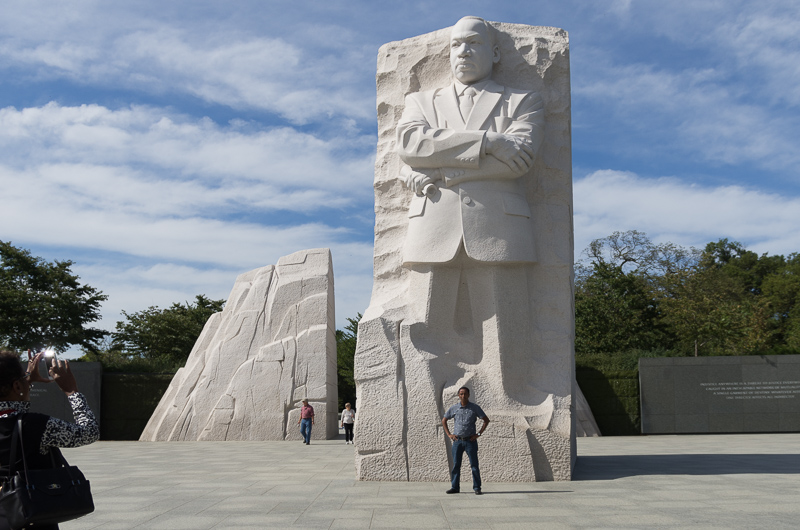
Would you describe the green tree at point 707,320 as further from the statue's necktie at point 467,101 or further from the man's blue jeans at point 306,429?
the statue's necktie at point 467,101

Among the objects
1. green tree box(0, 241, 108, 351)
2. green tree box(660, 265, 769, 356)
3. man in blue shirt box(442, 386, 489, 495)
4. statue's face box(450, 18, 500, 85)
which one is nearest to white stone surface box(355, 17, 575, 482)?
statue's face box(450, 18, 500, 85)

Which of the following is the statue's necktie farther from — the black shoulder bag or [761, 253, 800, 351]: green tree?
[761, 253, 800, 351]: green tree

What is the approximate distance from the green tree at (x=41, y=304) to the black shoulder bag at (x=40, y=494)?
2609 cm

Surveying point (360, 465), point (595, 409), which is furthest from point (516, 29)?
point (595, 409)

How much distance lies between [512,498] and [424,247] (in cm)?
271

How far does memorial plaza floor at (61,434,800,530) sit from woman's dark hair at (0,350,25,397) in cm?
233

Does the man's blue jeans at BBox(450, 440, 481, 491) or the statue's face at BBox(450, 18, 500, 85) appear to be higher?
the statue's face at BBox(450, 18, 500, 85)

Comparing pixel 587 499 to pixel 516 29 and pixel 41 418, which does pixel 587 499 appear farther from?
pixel 516 29

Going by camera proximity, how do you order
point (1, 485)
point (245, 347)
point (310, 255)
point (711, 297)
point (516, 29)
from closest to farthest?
point (1, 485), point (516, 29), point (245, 347), point (310, 255), point (711, 297)

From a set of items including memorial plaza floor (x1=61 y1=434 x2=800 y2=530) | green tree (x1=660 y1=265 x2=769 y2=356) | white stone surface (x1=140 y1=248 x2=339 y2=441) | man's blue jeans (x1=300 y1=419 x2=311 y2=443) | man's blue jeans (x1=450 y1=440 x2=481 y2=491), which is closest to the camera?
memorial plaza floor (x1=61 y1=434 x2=800 y2=530)

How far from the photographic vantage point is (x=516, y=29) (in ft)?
27.3

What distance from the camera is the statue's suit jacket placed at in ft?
24.2

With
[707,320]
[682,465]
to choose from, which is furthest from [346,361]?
[682,465]

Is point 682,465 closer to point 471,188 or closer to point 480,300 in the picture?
point 480,300
